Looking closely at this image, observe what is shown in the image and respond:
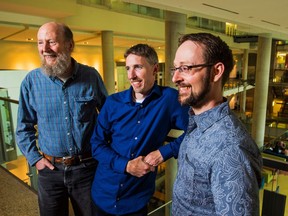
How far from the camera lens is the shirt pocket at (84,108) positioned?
5.64ft

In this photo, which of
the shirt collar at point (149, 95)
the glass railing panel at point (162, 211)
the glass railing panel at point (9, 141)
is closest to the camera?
the shirt collar at point (149, 95)

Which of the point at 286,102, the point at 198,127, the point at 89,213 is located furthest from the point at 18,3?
the point at 286,102

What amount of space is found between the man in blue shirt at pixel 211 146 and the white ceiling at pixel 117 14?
351 centimetres

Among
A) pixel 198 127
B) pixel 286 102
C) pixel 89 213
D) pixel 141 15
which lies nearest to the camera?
pixel 198 127

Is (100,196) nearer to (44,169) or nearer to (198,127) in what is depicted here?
(44,169)

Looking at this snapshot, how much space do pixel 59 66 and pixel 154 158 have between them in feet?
2.97

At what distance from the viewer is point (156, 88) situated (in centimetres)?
148

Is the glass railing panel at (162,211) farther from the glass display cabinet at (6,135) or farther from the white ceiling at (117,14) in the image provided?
the white ceiling at (117,14)

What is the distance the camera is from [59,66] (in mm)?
1635

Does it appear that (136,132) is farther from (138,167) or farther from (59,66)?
(59,66)

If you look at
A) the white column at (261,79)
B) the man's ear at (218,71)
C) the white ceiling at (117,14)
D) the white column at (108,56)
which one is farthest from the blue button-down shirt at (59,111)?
the white column at (261,79)

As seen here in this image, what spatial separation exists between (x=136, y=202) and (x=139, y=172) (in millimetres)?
247

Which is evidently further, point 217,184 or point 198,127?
point 198,127

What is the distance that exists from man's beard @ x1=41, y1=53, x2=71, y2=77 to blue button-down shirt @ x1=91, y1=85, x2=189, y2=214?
0.44 metres
